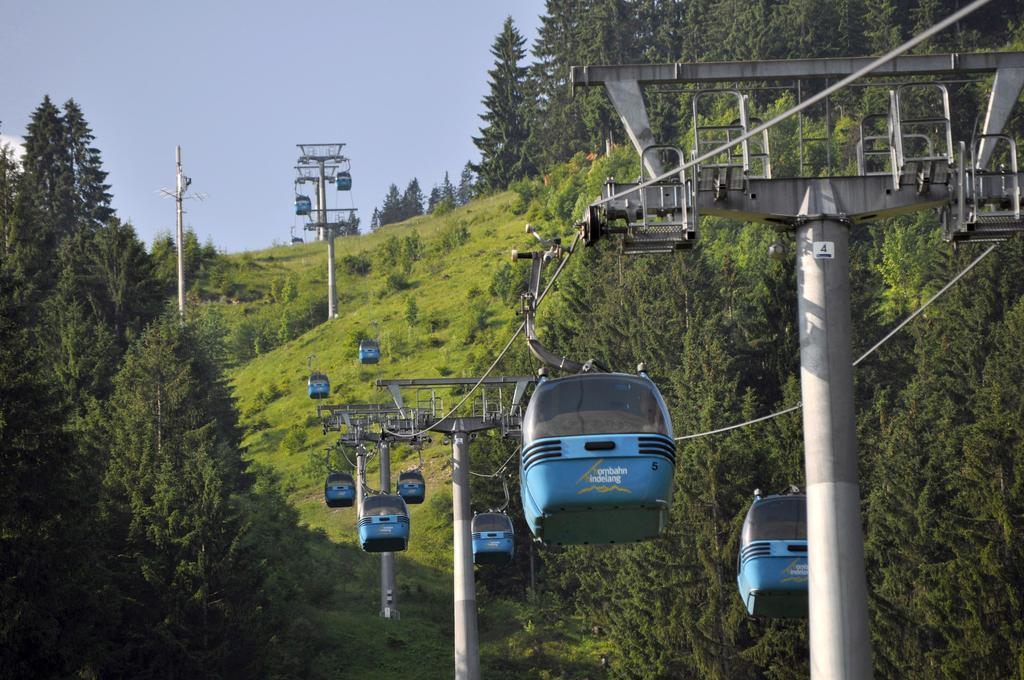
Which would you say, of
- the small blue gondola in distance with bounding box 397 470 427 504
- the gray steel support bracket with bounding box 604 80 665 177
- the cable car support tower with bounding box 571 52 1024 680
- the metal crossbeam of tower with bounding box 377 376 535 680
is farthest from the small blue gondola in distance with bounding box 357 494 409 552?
the gray steel support bracket with bounding box 604 80 665 177

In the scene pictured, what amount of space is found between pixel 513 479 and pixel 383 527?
22587 mm

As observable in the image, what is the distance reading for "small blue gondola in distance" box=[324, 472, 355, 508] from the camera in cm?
A: 5697

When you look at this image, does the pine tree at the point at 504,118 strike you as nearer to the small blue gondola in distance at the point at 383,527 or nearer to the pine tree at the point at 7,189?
the pine tree at the point at 7,189

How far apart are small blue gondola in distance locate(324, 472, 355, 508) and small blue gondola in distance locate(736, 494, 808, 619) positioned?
28.1m

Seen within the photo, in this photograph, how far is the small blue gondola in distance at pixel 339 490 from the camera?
57.0m

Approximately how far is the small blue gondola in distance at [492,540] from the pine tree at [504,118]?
107 meters

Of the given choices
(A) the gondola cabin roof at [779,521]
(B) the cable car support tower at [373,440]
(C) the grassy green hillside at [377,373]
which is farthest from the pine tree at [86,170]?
(A) the gondola cabin roof at [779,521]

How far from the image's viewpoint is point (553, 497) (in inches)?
817

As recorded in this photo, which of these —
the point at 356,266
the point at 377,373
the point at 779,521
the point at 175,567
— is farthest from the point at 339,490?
the point at 356,266

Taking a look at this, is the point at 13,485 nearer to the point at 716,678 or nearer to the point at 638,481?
the point at 716,678

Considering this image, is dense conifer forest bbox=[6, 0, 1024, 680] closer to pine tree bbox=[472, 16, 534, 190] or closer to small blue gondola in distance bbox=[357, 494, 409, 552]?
small blue gondola in distance bbox=[357, 494, 409, 552]

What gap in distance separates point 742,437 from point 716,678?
8029 millimetres

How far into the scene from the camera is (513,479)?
222 ft

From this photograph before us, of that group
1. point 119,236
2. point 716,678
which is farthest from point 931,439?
point 119,236
